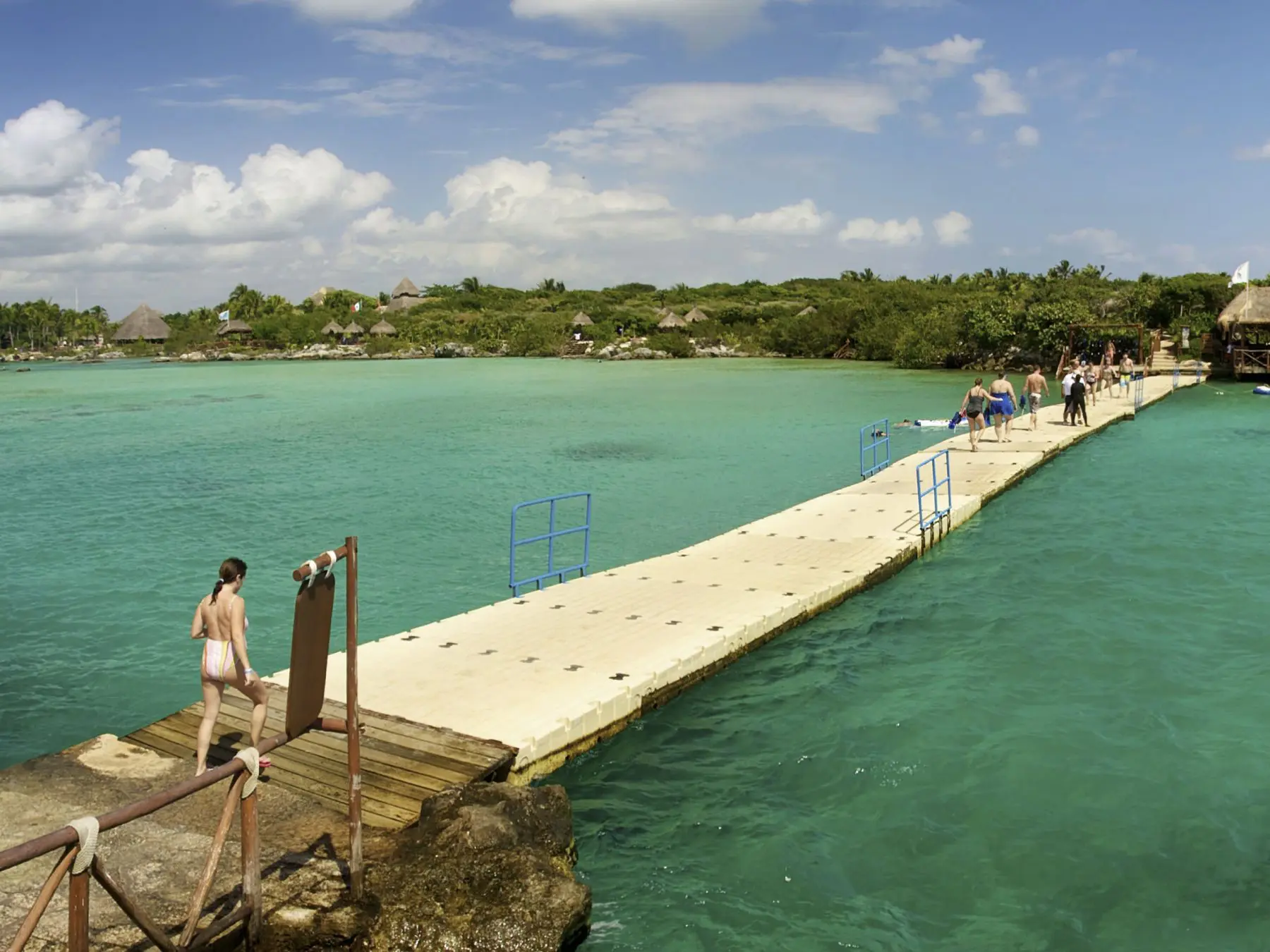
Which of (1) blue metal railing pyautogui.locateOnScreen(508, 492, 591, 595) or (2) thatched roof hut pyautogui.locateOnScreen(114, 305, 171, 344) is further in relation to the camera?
(2) thatched roof hut pyautogui.locateOnScreen(114, 305, 171, 344)

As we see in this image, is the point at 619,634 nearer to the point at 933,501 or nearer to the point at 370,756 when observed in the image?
the point at 370,756

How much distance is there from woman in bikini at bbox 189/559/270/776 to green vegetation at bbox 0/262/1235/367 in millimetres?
51710

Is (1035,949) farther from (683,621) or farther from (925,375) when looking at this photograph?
(925,375)

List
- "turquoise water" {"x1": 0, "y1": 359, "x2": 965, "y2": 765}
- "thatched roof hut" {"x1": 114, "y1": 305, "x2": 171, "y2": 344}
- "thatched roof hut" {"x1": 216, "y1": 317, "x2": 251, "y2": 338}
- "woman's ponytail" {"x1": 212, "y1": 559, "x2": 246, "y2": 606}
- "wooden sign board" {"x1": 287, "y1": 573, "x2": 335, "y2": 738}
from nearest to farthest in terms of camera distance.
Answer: "wooden sign board" {"x1": 287, "y1": 573, "x2": 335, "y2": 738}
"woman's ponytail" {"x1": 212, "y1": 559, "x2": 246, "y2": 606}
"turquoise water" {"x1": 0, "y1": 359, "x2": 965, "y2": 765}
"thatched roof hut" {"x1": 216, "y1": 317, "x2": 251, "y2": 338}
"thatched roof hut" {"x1": 114, "y1": 305, "x2": 171, "y2": 344}

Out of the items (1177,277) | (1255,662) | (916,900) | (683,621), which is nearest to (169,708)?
(683,621)

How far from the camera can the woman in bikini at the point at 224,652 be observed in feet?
23.0

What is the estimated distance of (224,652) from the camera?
7117 millimetres

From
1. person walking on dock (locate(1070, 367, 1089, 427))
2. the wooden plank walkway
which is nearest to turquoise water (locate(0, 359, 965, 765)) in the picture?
the wooden plank walkway

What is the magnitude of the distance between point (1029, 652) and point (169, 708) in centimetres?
881

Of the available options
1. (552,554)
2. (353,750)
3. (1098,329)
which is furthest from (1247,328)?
(353,750)

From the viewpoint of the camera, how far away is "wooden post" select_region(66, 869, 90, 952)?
3.92 m

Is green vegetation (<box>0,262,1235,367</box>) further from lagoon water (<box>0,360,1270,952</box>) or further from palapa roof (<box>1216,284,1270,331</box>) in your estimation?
lagoon water (<box>0,360,1270,952</box>)

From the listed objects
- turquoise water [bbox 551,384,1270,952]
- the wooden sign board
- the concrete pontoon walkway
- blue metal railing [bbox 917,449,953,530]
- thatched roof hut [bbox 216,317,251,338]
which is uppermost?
thatched roof hut [bbox 216,317,251,338]

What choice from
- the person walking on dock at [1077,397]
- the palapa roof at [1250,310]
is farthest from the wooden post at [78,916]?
the palapa roof at [1250,310]
